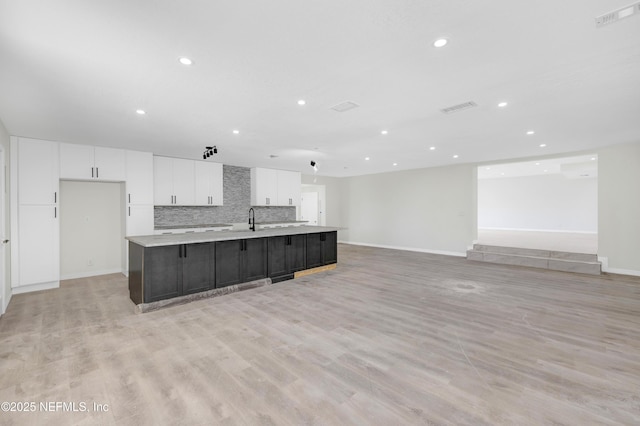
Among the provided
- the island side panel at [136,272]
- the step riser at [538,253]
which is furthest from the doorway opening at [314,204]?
the island side panel at [136,272]

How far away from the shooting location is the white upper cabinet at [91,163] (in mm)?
5121

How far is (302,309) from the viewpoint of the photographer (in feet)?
12.7

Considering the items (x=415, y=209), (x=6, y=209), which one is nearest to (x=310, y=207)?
(x=415, y=209)

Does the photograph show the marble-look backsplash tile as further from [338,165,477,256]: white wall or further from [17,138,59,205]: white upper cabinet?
[338,165,477,256]: white wall

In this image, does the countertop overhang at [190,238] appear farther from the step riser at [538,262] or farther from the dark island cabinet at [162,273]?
the step riser at [538,262]

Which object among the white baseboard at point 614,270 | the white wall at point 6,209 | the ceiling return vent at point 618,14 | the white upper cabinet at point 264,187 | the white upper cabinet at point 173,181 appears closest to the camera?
the ceiling return vent at point 618,14

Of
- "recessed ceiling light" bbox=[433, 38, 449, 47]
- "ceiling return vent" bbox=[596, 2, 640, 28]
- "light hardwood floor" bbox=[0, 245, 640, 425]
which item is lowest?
"light hardwood floor" bbox=[0, 245, 640, 425]

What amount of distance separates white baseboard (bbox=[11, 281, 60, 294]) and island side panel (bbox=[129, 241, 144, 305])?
1892 millimetres

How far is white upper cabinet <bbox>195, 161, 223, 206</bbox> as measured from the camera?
692 centimetres

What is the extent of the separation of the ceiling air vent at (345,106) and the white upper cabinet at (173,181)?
4.60 meters

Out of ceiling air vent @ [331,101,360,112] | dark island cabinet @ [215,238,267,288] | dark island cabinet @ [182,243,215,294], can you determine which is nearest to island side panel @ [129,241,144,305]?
dark island cabinet @ [182,243,215,294]

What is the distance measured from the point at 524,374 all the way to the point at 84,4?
13.4ft

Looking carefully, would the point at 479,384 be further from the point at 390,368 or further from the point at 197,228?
the point at 197,228

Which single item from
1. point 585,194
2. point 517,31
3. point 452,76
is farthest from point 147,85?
point 585,194
